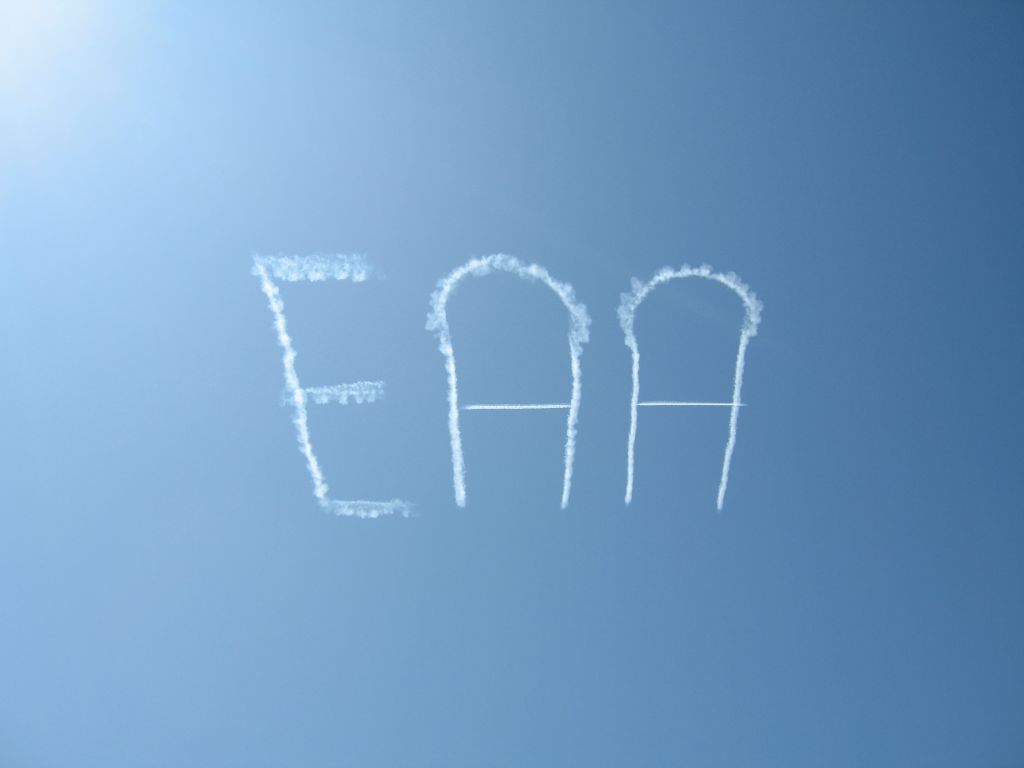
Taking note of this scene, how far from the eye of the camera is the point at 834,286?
3.09ft

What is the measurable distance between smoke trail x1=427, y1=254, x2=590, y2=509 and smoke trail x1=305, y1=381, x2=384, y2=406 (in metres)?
0.10

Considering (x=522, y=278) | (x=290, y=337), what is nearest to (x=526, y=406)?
(x=522, y=278)

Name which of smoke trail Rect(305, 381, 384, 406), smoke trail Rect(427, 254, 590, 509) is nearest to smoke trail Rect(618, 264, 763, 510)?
smoke trail Rect(427, 254, 590, 509)

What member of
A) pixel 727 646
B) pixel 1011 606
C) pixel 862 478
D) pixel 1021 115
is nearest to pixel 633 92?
pixel 1021 115

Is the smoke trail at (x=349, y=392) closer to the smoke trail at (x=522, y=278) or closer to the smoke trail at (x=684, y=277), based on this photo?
the smoke trail at (x=522, y=278)

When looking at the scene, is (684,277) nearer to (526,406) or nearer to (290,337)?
(526,406)

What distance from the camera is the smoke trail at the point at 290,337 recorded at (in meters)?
0.93

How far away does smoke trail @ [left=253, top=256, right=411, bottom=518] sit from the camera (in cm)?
93

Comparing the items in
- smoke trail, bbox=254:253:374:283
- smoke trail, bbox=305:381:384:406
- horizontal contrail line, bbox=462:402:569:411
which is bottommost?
horizontal contrail line, bbox=462:402:569:411

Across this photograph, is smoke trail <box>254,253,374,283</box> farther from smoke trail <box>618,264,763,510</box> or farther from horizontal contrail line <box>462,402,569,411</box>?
smoke trail <box>618,264,763,510</box>

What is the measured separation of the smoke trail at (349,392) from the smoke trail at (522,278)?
0.10 m

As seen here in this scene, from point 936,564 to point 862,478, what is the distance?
0.59 feet

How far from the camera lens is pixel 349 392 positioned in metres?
0.96

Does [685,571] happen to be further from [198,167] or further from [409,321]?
[198,167]
